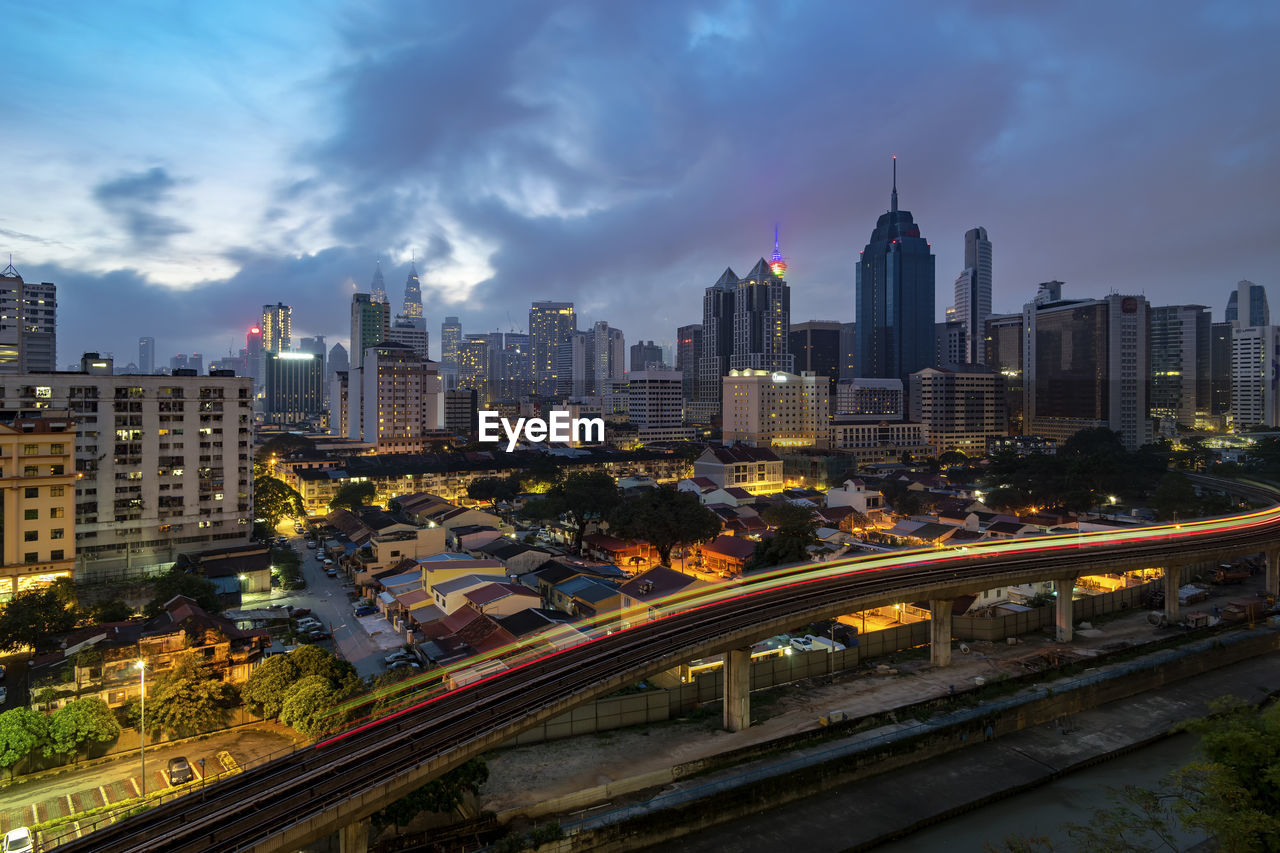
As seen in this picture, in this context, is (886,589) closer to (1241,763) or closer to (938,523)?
(1241,763)

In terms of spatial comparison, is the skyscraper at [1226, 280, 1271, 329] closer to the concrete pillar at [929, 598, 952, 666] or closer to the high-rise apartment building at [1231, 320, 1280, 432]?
the high-rise apartment building at [1231, 320, 1280, 432]

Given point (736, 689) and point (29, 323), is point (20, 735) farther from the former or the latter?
point (29, 323)

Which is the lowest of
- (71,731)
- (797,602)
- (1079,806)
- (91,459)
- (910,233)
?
(1079,806)

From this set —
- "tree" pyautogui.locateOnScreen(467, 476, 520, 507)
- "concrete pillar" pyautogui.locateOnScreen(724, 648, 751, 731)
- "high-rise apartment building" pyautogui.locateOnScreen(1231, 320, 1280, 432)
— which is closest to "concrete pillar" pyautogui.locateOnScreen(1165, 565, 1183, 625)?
"concrete pillar" pyautogui.locateOnScreen(724, 648, 751, 731)

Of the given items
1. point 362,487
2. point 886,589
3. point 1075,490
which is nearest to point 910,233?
point 1075,490

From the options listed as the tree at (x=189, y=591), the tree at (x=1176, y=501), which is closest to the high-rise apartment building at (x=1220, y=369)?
the tree at (x=1176, y=501)

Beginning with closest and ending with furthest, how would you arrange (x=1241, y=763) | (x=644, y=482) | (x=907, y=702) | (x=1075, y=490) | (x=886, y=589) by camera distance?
(x=1241, y=763)
(x=907, y=702)
(x=886, y=589)
(x=1075, y=490)
(x=644, y=482)

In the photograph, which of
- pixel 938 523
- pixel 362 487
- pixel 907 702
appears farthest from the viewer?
pixel 362 487

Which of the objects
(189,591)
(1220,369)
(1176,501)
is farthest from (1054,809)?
(1220,369)
